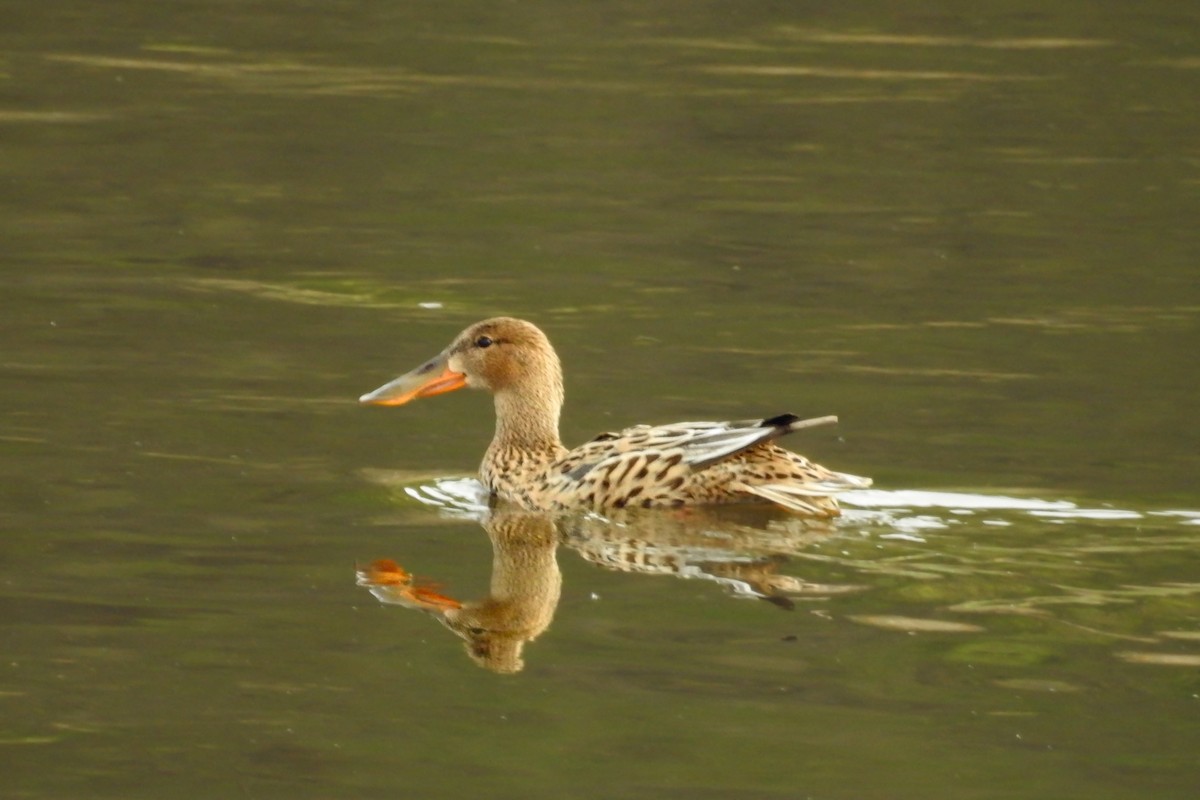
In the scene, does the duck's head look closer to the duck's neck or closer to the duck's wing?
the duck's neck

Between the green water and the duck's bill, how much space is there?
0.73 ft

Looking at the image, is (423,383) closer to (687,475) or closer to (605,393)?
(605,393)

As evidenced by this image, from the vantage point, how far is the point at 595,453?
890cm

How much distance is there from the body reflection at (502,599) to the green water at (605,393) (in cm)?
7

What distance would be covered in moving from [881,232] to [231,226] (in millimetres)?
4079

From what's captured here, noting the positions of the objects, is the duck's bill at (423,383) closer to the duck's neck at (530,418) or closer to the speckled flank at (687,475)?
the duck's neck at (530,418)

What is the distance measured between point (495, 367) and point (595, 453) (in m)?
1.07

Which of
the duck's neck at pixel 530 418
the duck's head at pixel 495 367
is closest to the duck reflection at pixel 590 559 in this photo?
the duck's neck at pixel 530 418

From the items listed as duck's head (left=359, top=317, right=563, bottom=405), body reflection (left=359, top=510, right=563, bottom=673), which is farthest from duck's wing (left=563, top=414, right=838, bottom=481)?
duck's head (left=359, top=317, right=563, bottom=405)

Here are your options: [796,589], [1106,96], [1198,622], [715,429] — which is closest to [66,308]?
[715,429]

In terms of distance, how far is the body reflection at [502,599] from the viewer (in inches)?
277

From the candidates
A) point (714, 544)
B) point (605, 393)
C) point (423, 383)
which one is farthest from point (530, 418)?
point (714, 544)

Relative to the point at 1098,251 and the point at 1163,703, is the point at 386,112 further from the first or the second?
the point at 1163,703

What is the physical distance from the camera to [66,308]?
468 inches
